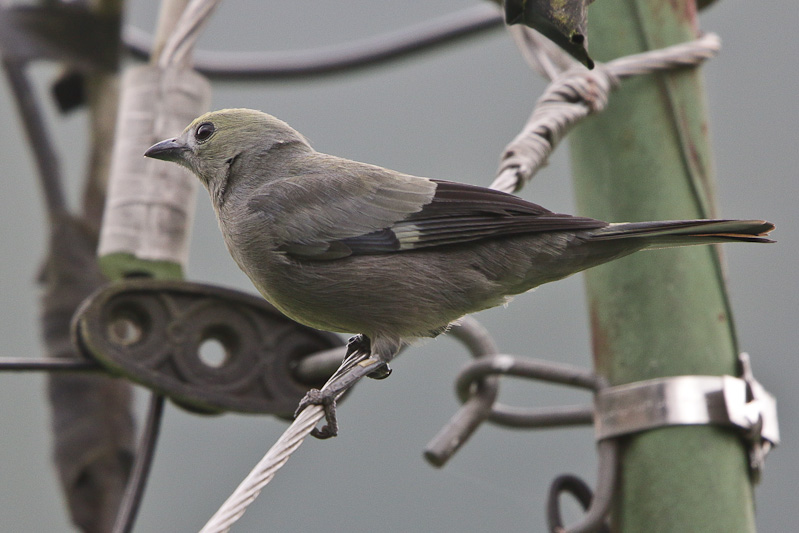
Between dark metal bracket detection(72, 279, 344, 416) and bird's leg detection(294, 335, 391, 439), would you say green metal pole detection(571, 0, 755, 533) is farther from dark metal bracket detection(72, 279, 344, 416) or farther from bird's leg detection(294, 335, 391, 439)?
dark metal bracket detection(72, 279, 344, 416)

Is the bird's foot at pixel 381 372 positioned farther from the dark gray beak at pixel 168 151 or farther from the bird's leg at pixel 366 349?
the dark gray beak at pixel 168 151

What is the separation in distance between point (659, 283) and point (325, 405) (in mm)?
1242

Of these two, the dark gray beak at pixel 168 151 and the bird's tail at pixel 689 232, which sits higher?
the dark gray beak at pixel 168 151

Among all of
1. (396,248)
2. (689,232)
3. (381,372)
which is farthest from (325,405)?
(689,232)

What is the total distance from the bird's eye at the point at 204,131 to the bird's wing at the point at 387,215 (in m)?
0.39

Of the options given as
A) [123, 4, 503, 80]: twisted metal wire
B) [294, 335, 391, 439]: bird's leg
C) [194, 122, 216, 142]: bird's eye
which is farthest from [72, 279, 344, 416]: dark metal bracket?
[123, 4, 503, 80]: twisted metal wire

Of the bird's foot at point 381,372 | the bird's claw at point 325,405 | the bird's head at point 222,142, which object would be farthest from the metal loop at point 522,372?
the bird's head at point 222,142

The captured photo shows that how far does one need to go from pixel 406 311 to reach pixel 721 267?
3.62ft

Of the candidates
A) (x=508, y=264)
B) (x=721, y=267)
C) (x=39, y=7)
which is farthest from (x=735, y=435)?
(x=39, y=7)

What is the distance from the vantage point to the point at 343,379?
7.68 ft

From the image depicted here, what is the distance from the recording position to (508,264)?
251cm

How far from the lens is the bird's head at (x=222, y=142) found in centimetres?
281

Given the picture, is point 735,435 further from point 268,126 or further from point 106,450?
point 106,450

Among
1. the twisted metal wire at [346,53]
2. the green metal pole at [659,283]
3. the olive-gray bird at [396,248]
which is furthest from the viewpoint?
the twisted metal wire at [346,53]
